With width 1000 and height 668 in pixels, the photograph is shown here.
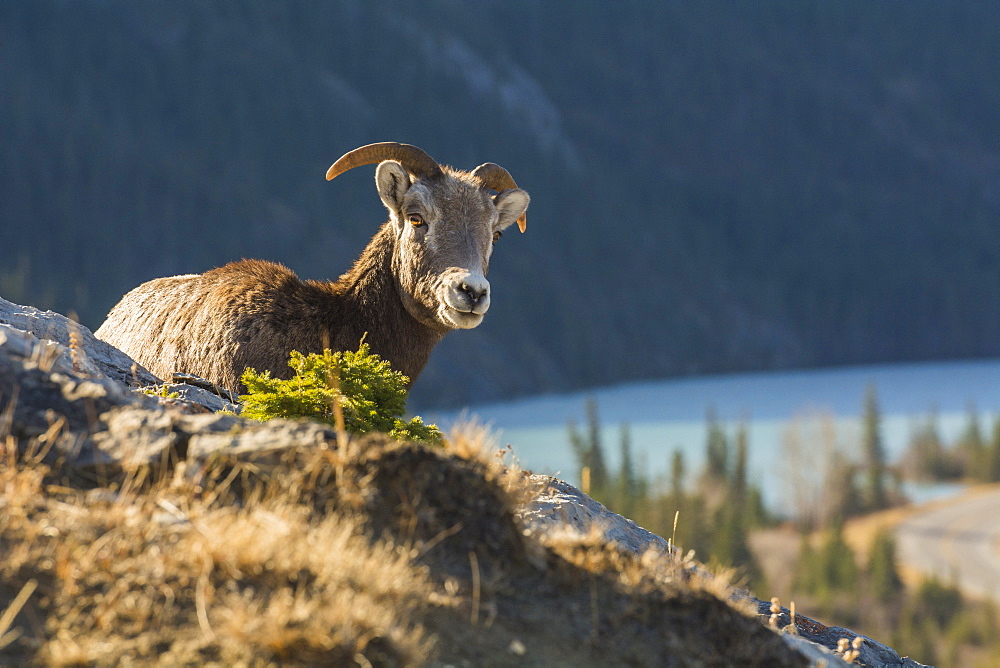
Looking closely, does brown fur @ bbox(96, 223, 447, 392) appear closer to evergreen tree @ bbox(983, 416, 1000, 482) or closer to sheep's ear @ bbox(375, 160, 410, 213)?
sheep's ear @ bbox(375, 160, 410, 213)

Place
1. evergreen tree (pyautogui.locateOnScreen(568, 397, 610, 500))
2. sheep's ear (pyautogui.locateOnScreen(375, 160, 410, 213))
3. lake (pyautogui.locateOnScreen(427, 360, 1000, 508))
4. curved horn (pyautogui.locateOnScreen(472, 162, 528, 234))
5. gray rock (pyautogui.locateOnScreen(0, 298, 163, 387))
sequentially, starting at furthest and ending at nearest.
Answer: lake (pyautogui.locateOnScreen(427, 360, 1000, 508)), evergreen tree (pyautogui.locateOnScreen(568, 397, 610, 500)), curved horn (pyautogui.locateOnScreen(472, 162, 528, 234)), sheep's ear (pyautogui.locateOnScreen(375, 160, 410, 213)), gray rock (pyautogui.locateOnScreen(0, 298, 163, 387))

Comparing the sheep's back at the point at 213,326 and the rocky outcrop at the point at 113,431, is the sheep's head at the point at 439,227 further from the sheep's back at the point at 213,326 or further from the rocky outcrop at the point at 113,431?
the rocky outcrop at the point at 113,431

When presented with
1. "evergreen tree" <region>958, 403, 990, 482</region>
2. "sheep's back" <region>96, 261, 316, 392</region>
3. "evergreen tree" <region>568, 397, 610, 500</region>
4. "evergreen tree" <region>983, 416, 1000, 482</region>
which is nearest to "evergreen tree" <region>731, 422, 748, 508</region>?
"evergreen tree" <region>568, 397, 610, 500</region>

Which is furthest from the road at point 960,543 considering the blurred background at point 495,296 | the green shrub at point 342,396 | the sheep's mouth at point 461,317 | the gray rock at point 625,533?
the green shrub at point 342,396

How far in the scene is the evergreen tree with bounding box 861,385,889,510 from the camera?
16500cm

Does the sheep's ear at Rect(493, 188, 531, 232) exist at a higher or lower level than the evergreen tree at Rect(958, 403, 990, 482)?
lower

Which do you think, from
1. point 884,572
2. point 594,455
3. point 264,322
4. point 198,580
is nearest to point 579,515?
point 264,322

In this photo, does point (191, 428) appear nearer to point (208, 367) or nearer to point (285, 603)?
point (285, 603)

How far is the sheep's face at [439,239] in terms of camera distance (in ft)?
31.3

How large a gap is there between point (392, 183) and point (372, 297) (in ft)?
3.89

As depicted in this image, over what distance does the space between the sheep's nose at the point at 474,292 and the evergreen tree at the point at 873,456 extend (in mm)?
165848

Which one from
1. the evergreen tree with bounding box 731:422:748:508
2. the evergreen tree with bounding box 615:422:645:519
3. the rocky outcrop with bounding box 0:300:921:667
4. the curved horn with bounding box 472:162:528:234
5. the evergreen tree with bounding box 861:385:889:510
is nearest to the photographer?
the rocky outcrop with bounding box 0:300:921:667

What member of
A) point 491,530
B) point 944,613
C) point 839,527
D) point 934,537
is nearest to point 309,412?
point 491,530

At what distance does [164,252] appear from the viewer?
143 m
